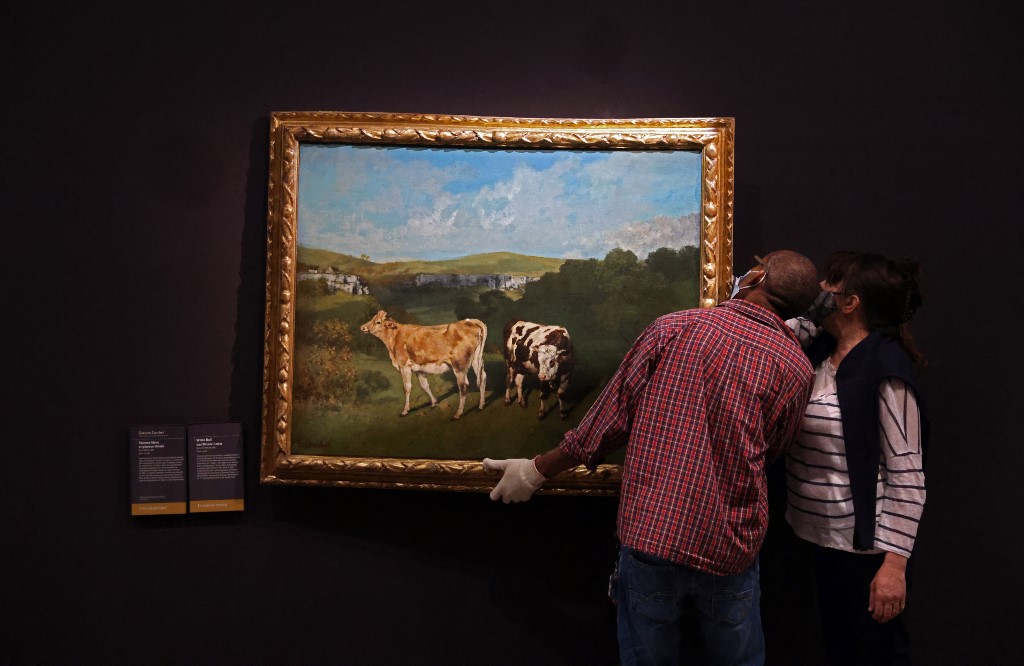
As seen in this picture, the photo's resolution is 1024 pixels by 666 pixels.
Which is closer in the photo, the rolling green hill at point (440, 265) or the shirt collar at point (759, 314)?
the shirt collar at point (759, 314)

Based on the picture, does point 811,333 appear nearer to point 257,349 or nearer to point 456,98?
point 456,98

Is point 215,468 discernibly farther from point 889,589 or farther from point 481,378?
point 889,589

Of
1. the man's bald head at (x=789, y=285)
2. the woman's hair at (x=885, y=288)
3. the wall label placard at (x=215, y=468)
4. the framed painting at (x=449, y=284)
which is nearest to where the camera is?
the man's bald head at (x=789, y=285)

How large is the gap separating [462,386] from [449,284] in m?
0.32

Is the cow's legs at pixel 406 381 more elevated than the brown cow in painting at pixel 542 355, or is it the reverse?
the brown cow in painting at pixel 542 355

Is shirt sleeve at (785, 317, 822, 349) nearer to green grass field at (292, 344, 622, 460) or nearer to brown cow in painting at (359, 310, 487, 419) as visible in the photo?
green grass field at (292, 344, 622, 460)

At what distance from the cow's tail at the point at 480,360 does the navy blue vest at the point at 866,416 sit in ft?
3.35

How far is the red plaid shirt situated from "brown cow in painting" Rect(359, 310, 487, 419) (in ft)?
2.07

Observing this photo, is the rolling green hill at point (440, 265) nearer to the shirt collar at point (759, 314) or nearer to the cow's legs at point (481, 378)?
the cow's legs at point (481, 378)

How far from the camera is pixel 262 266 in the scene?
2.38 meters

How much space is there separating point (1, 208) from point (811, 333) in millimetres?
2638

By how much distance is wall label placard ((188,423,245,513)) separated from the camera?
7.75ft

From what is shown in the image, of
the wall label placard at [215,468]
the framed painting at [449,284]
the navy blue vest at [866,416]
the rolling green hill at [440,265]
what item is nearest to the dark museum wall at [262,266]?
the wall label placard at [215,468]

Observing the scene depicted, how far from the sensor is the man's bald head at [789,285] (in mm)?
1812
